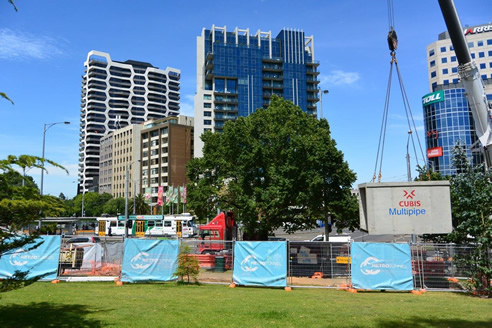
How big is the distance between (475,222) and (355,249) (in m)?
4.97

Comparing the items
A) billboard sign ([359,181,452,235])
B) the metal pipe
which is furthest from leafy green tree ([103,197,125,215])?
the metal pipe

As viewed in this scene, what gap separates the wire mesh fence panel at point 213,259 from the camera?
19922mm

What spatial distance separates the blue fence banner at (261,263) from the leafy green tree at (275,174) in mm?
7530

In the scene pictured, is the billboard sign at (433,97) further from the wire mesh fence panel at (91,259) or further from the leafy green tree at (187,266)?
the wire mesh fence panel at (91,259)

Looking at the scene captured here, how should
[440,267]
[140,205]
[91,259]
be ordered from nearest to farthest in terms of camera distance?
[440,267] → [91,259] → [140,205]

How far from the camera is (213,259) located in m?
22.8

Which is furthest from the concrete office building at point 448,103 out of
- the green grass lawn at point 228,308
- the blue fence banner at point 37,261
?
the blue fence banner at point 37,261

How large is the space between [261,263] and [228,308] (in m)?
5.35

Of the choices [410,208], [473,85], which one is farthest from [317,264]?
[473,85]

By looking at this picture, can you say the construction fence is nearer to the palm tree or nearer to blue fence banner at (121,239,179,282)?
blue fence banner at (121,239,179,282)

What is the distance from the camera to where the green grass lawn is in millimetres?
10234

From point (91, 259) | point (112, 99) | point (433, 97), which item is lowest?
point (91, 259)

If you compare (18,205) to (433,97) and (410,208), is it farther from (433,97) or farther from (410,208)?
(433,97)

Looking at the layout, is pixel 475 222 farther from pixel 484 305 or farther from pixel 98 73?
pixel 98 73
